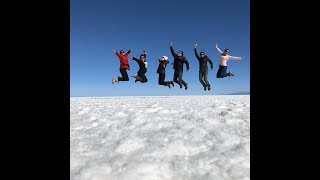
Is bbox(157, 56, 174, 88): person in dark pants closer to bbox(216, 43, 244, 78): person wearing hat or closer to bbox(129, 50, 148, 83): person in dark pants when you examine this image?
bbox(129, 50, 148, 83): person in dark pants

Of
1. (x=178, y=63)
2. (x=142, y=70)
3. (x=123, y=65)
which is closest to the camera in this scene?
(x=178, y=63)

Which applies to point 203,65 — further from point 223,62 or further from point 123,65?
point 123,65

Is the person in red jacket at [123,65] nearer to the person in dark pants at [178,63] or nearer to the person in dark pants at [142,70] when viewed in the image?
the person in dark pants at [142,70]

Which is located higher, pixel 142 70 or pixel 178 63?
pixel 178 63

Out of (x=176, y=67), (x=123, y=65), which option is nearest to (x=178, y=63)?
(x=176, y=67)

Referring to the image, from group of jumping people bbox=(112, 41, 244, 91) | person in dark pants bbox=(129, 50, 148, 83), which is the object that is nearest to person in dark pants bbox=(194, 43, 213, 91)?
group of jumping people bbox=(112, 41, 244, 91)

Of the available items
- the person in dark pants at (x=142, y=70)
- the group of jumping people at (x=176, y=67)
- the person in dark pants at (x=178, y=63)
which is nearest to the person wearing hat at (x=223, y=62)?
the group of jumping people at (x=176, y=67)

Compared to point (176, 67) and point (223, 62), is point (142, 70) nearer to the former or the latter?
point (176, 67)

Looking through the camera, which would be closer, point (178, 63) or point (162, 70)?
point (178, 63)

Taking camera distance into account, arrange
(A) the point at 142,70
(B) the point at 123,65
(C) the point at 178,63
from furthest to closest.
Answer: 1. (A) the point at 142,70
2. (B) the point at 123,65
3. (C) the point at 178,63

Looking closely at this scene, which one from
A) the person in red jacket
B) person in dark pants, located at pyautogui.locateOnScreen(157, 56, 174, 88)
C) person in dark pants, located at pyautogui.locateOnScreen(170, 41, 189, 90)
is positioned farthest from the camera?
person in dark pants, located at pyautogui.locateOnScreen(157, 56, 174, 88)
